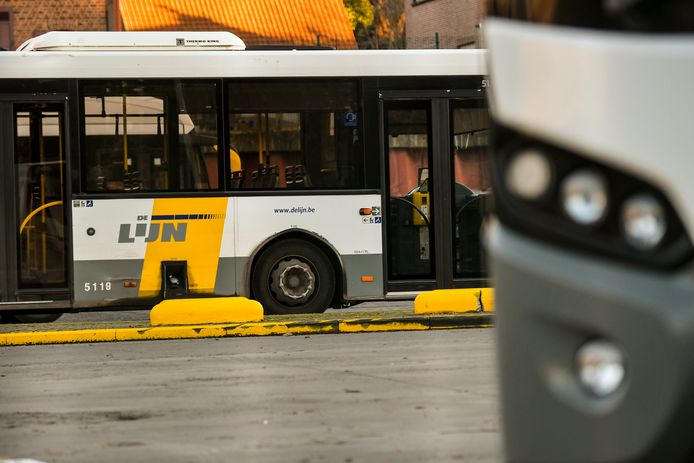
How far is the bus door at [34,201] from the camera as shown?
14008mm

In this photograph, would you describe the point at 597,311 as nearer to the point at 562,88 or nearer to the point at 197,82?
the point at 562,88

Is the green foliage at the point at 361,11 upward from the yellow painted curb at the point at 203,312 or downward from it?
upward

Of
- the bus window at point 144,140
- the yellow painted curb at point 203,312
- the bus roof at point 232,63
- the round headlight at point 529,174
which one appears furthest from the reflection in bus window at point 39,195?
the round headlight at point 529,174

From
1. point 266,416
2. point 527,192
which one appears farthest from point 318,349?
point 527,192

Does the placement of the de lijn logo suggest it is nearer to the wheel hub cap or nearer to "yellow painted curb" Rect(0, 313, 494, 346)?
the wheel hub cap

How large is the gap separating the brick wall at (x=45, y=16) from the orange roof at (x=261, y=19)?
228 centimetres

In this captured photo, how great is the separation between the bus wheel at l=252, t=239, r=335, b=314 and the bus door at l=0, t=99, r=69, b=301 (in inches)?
85.3

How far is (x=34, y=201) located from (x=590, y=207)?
1211 centimetres

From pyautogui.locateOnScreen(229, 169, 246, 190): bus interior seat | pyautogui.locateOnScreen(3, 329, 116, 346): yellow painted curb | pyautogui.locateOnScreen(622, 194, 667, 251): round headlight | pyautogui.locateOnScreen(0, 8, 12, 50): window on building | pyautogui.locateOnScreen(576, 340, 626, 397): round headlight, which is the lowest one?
pyautogui.locateOnScreen(3, 329, 116, 346): yellow painted curb

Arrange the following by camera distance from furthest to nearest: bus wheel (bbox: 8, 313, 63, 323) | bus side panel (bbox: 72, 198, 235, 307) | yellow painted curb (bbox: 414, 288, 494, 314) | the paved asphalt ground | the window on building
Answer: the window on building → bus wheel (bbox: 8, 313, 63, 323) → bus side panel (bbox: 72, 198, 235, 307) → yellow painted curb (bbox: 414, 288, 494, 314) → the paved asphalt ground

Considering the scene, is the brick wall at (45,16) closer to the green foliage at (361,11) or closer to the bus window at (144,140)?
the bus window at (144,140)

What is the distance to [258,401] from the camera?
7.82 metres

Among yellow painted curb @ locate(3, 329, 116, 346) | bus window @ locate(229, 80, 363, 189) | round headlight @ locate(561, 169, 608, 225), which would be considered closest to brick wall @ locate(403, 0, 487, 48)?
bus window @ locate(229, 80, 363, 189)

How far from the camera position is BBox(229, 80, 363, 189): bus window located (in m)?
14.2
